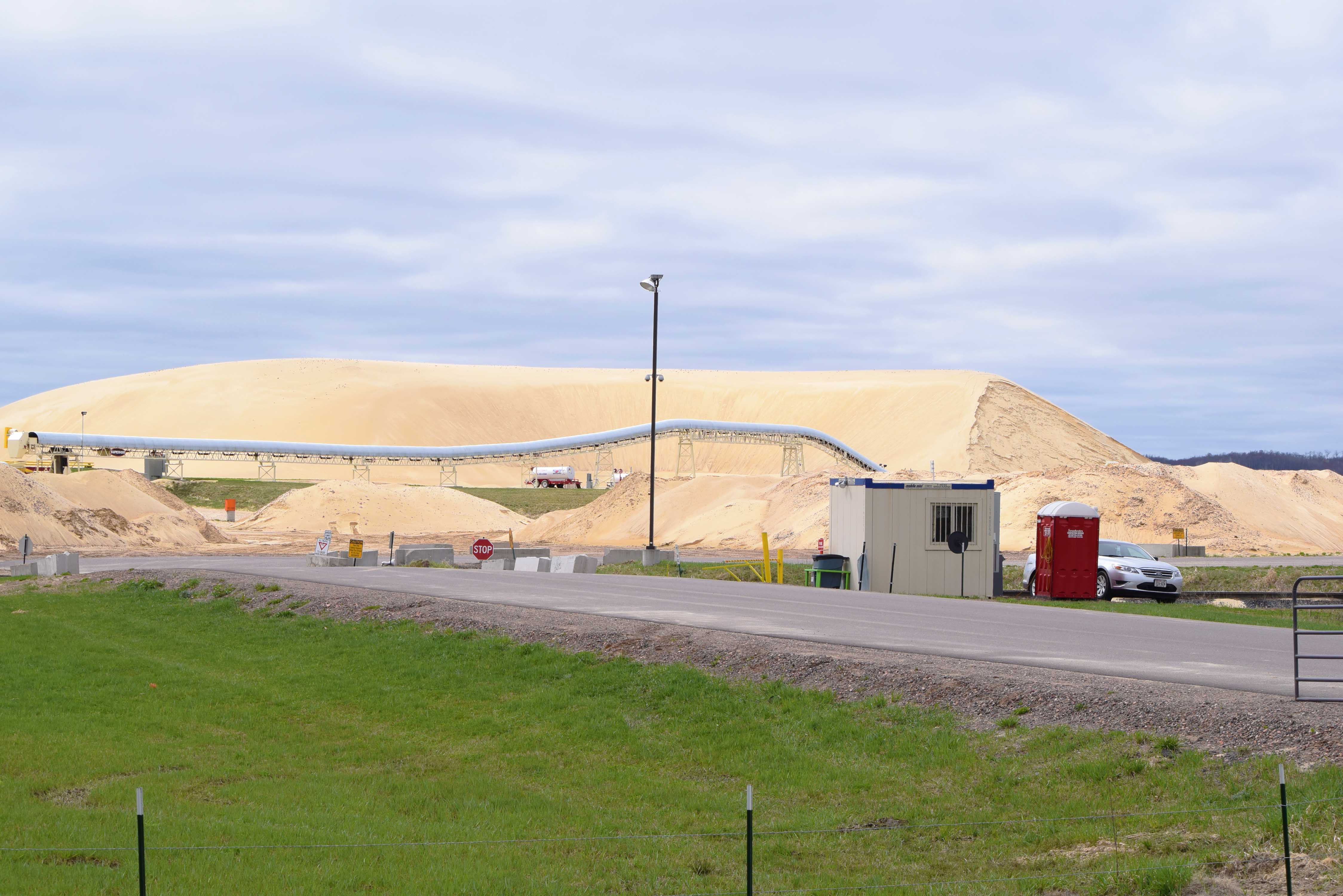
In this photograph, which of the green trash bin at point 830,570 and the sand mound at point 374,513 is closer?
the green trash bin at point 830,570

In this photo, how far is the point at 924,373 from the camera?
581ft

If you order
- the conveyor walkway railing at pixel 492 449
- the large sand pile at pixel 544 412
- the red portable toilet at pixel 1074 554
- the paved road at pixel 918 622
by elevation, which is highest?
the large sand pile at pixel 544 412

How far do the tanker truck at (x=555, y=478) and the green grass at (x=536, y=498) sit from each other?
10.8 feet

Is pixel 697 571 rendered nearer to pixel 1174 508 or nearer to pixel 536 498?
pixel 1174 508

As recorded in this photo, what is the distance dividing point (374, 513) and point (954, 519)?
45.7 metres

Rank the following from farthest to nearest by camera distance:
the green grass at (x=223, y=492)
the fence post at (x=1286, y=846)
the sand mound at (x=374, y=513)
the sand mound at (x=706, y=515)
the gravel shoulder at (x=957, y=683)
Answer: the green grass at (x=223, y=492) → the sand mound at (x=374, y=513) → the sand mound at (x=706, y=515) → the gravel shoulder at (x=957, y=683) → the fence post at (x=1286, y=846)

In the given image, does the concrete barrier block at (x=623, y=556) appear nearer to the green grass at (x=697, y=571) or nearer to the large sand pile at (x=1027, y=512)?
the green grass at (x=697, y=571)

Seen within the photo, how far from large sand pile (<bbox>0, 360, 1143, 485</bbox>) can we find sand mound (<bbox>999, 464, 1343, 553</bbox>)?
2093 inches

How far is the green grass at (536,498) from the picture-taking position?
83.5 metres

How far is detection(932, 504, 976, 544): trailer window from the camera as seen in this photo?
27.5 meters

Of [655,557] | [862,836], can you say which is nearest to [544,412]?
[655,557]

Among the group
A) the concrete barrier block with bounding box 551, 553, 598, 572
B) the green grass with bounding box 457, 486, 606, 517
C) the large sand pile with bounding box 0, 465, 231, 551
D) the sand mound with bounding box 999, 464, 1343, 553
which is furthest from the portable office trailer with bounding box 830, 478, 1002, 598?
the green grass with bounding box 457, 486, 606, 517

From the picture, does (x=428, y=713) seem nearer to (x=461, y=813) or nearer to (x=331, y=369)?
(x=461, y=813)

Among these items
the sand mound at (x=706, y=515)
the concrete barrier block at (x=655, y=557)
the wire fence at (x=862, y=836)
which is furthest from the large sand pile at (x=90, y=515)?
the wire fence at (x=862, y=836)
